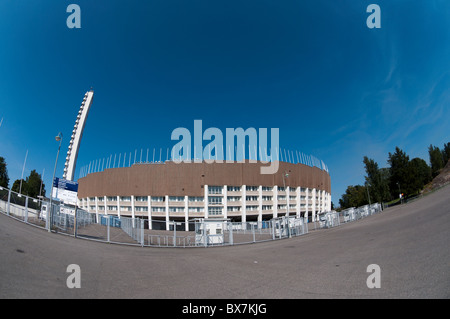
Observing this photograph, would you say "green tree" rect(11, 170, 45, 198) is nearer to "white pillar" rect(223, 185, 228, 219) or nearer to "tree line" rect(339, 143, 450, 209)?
"white pillar" rect(223, 185, 228, 219)

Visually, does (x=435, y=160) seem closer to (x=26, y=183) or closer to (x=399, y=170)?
(x=399, y=170)

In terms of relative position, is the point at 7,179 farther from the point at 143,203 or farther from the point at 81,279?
the point at 81,279

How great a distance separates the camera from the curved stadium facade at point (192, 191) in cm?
5666

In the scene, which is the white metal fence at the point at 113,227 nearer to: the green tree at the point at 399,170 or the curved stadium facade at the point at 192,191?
the curved stadium facade at the point at 192,191

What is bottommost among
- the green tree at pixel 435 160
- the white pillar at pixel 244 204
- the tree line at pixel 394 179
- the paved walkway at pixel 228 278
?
the paved walkway at pixel 228 278

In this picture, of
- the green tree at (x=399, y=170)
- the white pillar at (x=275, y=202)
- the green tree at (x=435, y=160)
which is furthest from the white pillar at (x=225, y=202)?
the green tree at (x=435, y=160)

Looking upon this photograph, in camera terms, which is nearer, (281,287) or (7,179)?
(281,287)

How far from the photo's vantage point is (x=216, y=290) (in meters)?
4.82

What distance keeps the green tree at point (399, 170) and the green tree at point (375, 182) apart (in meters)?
2.62

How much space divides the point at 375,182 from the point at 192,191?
191ft

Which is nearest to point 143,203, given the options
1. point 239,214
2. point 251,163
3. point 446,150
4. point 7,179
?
point 239,214

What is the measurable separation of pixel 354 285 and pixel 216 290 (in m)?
3.30

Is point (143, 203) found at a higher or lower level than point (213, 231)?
higher
